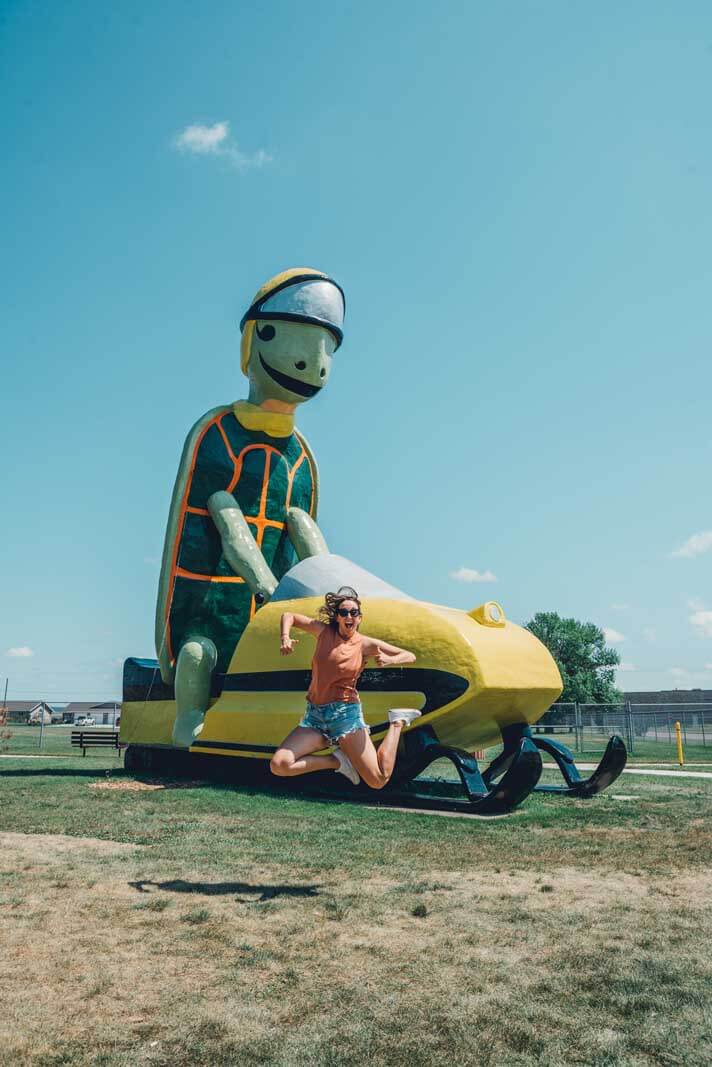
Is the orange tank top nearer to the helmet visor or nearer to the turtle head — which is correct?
the turtle head

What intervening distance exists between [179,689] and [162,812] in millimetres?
3066

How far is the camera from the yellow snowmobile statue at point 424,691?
25.5 ft

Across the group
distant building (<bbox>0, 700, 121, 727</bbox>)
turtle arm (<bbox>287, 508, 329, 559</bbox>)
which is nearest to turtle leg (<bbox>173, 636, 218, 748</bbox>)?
turtle arm (<bbox>287, 508, 329, 559</bbox>)

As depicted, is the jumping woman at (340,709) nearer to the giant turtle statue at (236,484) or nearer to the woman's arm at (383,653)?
the woman's arm at (383,653)

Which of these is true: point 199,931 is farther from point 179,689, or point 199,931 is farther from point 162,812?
point 179,689

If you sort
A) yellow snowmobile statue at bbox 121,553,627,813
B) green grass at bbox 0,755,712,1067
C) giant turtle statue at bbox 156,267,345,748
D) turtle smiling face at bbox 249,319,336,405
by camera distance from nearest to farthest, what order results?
green grass at bbox 0,755,712,1067 → yellow snowmobile statue at bbox 121,553,627,813 → giant turtle statue at bbox 156,267,345,748 → turtle smiling face at bbox 249,319,336,405

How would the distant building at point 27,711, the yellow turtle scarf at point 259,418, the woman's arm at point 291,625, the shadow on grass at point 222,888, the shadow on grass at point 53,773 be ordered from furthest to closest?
1. the distant building at point 27,711
2. the shadow on grass at point 53,773
3. the yellow turtle scarf at point 259,418
4. the woman's arm at point 291,625
5. the shadow on grass at point 222,888

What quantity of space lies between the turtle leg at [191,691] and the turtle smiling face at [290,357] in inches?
146

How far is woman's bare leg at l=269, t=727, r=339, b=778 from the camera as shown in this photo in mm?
5105

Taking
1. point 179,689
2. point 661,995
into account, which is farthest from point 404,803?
point 661,995

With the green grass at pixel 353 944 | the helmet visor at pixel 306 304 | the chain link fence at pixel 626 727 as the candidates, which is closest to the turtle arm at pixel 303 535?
the helmet visor at pixel 306 304

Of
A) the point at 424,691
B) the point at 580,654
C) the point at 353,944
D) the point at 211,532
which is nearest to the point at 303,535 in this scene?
the point at 211,532

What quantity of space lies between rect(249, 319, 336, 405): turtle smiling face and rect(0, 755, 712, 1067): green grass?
621cm

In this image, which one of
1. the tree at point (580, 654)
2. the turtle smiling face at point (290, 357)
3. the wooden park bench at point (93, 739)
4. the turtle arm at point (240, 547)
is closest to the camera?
the turtle arm at point (240, 547)
